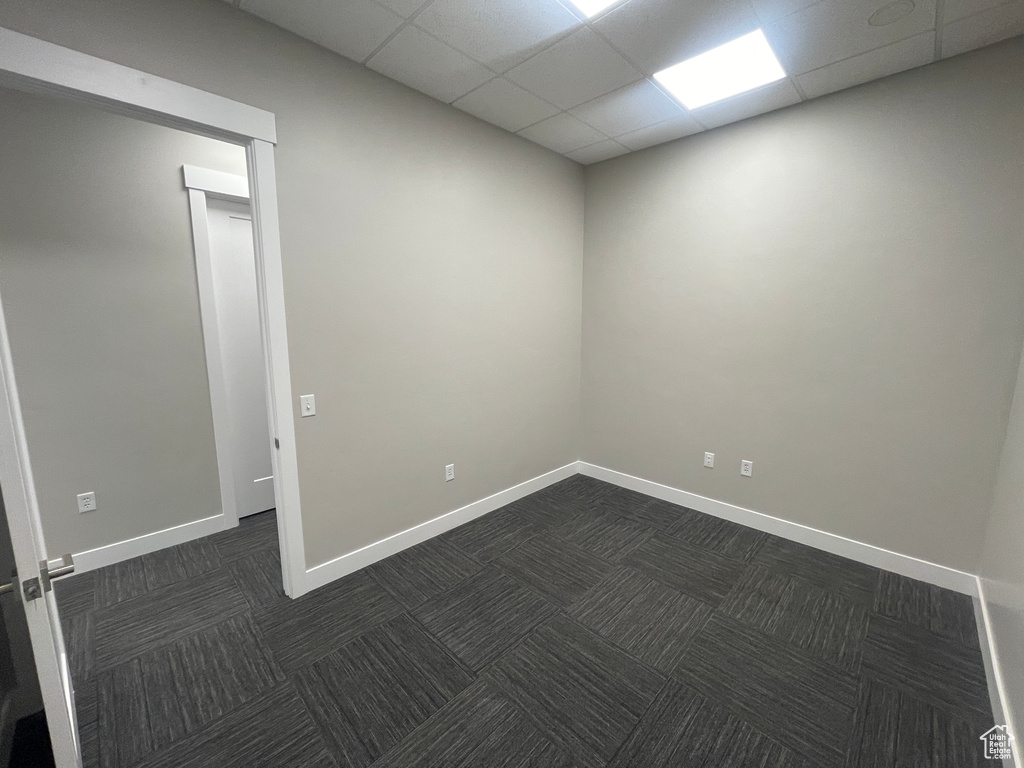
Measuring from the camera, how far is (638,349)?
3.38 metres

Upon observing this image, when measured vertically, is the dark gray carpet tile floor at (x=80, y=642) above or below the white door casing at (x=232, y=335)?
below

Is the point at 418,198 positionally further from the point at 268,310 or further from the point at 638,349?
the point at 638,349

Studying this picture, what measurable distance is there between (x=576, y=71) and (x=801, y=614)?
9.51ft

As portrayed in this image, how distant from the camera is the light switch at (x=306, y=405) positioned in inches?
85.1

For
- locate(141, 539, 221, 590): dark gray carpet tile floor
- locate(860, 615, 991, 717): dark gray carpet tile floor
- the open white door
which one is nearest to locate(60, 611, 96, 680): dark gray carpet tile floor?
locate(141, 539, 221, 590): dark gray carpet tile floor

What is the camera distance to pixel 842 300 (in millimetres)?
2445

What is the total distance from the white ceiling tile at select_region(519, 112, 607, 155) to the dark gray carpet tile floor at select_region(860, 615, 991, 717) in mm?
3157

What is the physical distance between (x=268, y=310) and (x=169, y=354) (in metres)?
1.15

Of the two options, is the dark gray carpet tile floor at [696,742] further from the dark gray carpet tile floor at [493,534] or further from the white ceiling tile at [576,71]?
the white ceiling tile at [576,71]

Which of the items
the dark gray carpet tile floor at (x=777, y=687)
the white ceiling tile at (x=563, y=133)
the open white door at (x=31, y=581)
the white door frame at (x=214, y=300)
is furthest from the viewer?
the white ceiling tile at (x=563, y=133)

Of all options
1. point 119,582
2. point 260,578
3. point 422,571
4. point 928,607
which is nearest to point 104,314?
point 119,582

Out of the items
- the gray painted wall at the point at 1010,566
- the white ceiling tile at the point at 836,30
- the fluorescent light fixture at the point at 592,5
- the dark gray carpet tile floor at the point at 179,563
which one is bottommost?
the dark gray carpet tile floor at the point at 179,563

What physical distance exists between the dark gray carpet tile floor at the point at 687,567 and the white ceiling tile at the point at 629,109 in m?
2.64

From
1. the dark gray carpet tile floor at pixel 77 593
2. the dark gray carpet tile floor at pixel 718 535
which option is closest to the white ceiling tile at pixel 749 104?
the dark gray carpet tile floor at pixel 718 535
